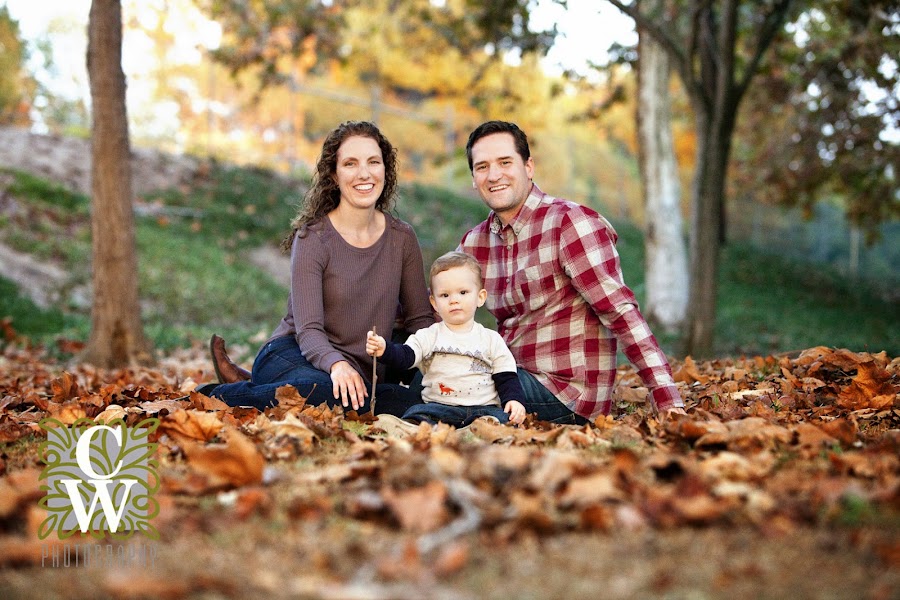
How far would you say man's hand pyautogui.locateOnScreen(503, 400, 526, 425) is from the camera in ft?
11.1

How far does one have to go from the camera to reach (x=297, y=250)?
155 inches

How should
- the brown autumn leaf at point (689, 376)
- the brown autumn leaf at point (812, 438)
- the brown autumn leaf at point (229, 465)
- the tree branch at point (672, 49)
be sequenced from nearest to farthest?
the brown autumn leaf at point (229, 465) < the brown autumn leaf at point (812, 438) < the brown autumn leaf at point (689, 376) < the tree branch at point (672, 49)

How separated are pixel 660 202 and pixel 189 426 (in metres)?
9.99

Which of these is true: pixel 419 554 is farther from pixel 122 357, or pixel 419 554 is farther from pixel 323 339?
pixel 122 357

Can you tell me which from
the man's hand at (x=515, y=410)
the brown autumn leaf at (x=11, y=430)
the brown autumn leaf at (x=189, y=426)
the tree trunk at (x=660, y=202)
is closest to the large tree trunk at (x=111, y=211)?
the brown autumn leaf at (x=11, y=430)

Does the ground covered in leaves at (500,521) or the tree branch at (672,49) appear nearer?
the ground covered in leaves at (500,521)

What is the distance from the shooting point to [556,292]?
12.5 ft

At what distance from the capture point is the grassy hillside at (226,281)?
32.0 ft

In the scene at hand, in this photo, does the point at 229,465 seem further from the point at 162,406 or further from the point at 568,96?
the point at 568,96

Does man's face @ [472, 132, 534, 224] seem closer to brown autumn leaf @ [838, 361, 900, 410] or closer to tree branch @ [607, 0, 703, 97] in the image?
brown autumn leaf @ [838, 361, 900, 410]

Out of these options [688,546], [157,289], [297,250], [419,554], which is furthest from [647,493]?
[157,289]

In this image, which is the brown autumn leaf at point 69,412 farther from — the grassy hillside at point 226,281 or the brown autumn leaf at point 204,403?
the grassy hillside at point 226,281
